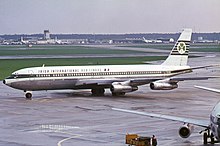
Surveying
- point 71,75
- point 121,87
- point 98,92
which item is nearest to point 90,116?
point 121,87

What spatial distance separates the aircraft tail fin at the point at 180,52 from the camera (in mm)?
70062

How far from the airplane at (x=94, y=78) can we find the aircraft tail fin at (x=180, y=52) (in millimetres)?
2408

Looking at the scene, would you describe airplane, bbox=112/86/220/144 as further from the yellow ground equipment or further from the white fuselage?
the white fuselage

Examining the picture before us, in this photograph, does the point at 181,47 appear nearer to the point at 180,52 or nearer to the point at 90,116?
the point at 180,52

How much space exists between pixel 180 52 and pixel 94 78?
12.6 m

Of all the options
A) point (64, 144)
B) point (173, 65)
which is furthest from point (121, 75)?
point (64, 144)

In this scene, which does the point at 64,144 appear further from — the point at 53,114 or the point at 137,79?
the point at 137,79

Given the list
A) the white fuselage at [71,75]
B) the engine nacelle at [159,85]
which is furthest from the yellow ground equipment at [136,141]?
the white fuselage at [71,75]

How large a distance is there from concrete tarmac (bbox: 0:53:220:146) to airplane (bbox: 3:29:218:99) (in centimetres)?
117

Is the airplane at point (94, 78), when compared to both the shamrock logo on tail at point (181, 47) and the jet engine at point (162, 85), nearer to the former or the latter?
the jet engine at point (162, 85)

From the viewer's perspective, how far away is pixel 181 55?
7069 centimetres

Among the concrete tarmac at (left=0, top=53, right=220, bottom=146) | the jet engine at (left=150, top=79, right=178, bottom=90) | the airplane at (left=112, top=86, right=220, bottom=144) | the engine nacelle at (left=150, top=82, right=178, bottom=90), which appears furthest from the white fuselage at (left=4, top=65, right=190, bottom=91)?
the airplane at (left=112, top=86, right=220, bottom=144)

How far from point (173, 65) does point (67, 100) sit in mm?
15788

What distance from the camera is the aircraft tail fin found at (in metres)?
70.1
